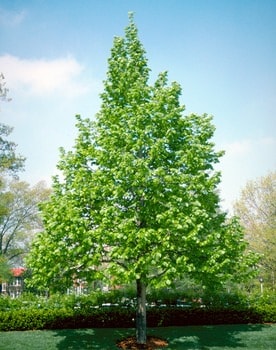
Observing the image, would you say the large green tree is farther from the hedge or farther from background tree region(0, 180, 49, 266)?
background tree region(0, 180, 49, 266)

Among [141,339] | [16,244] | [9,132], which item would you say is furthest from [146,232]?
[16,244]

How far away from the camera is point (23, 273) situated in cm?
5469

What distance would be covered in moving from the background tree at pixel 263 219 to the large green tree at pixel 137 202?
22.2 metres

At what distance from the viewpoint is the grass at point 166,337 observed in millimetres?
15258

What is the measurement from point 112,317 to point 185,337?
4.52 m

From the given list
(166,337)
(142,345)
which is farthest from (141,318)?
(166,337)

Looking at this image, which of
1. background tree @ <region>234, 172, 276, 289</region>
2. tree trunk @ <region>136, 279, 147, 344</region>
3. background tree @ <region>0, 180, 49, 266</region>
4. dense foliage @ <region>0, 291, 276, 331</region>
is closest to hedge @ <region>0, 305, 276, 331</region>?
dense foliage @ <region>0, 291, 276, 331</region>

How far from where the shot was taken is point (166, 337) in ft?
56.2

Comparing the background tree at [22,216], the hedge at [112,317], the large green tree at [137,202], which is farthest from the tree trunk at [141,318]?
the background tree at [22,216]

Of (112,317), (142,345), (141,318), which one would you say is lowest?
(142,345)

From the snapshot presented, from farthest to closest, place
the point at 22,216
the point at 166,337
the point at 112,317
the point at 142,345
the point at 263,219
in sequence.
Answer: the point at 22,216, the point at 263,219, the point at 112,317, the point at 166,337, the point at 142,345

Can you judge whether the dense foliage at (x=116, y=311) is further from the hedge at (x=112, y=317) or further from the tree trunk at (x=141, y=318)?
the tree trunk at (x=141, y=318)

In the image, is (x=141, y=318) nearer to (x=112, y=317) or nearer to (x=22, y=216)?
(x=112, y=317)

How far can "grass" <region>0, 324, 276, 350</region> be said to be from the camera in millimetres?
15258
